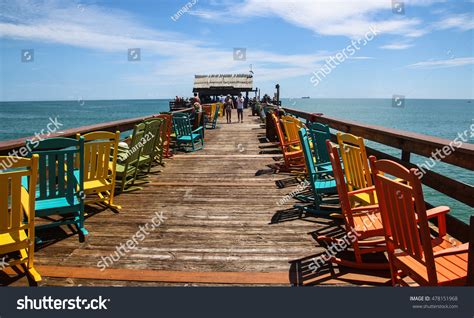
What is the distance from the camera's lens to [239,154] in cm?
980

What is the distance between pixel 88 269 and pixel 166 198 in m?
2.36

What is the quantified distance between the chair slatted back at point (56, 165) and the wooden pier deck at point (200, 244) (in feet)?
1.74

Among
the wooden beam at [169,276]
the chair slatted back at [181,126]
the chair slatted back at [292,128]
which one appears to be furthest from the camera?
the chair slatted back at [181,126]

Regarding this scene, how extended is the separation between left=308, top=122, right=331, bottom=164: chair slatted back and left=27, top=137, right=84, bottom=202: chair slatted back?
10.3 ft

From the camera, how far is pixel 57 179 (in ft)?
11.9

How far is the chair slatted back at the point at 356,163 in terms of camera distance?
3.60 m

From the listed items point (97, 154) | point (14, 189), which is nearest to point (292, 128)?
point (97, 154)

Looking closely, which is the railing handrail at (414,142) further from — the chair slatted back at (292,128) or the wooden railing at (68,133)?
the wooden railing at (68,133)

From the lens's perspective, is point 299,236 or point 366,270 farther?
point 299,236

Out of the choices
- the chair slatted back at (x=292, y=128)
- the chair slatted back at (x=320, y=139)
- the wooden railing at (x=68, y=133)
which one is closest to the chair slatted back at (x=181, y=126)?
the wooden railing at (x=68, y=133)

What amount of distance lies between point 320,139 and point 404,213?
3.10m
